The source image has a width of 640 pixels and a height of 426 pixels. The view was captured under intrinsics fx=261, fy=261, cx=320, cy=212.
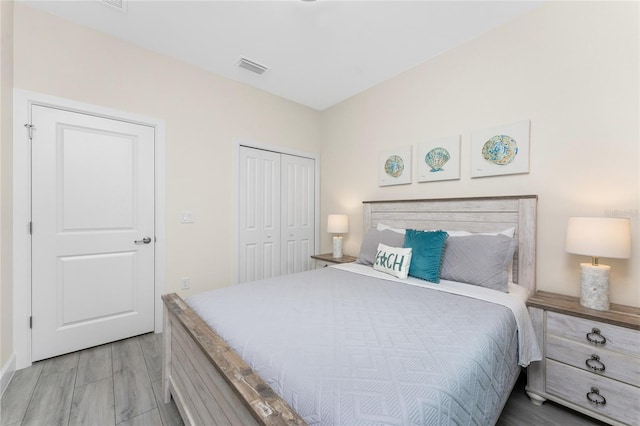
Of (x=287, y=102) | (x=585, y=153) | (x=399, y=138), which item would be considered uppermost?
(x=287, y=102)

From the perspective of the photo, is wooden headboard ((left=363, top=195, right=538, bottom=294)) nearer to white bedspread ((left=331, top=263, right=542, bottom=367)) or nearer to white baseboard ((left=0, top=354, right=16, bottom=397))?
white bedspread ((left=331, top=263, right=542, bottom=367))

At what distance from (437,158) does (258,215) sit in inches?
84.7

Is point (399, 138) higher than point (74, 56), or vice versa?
point (74, 56)

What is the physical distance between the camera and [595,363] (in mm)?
1458

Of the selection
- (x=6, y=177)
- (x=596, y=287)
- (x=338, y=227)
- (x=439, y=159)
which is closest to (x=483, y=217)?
(x=439, y=159)

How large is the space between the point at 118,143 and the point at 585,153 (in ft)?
12.2

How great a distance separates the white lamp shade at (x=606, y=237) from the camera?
4.86 ft

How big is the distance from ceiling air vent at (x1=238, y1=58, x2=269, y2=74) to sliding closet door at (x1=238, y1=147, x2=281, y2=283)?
34.2 inches

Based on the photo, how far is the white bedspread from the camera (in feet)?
4.93

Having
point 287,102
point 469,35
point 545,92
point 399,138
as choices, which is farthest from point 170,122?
point 545,92

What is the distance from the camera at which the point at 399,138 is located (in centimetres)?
291

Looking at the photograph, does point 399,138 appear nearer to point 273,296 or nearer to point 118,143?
point 273,296

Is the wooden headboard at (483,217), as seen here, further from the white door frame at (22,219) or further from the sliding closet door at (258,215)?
the white door frame at (22,219)

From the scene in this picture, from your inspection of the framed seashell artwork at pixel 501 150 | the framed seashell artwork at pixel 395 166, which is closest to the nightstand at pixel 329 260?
the framed seashell artwork at pixel 395 166
